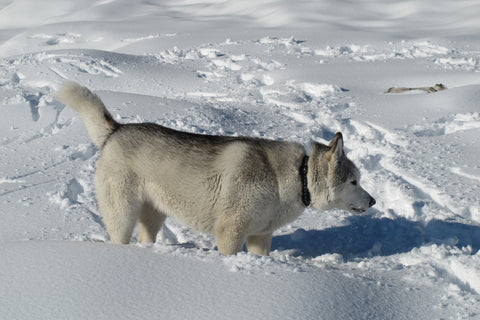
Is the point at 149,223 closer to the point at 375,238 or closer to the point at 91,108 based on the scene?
the point at 91,108

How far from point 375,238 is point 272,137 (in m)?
2.48

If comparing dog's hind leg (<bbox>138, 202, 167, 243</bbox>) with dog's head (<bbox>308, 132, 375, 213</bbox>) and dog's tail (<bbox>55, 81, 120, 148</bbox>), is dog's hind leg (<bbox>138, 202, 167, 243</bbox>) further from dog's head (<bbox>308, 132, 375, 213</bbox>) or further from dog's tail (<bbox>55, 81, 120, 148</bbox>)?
dog's head (<bbox>308, 132, 375, 213</bbox>)

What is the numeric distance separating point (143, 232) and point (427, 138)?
4.06 meters

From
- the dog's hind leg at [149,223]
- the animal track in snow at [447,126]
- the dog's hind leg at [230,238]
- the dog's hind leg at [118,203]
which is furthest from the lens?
the animal track in snow at [447,126]

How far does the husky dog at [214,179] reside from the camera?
4266 mm

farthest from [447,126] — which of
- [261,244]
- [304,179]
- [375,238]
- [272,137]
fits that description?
[261,244]

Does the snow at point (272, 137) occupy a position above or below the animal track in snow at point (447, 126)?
above

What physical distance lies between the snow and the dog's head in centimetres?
47

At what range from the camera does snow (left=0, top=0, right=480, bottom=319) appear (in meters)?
3.03

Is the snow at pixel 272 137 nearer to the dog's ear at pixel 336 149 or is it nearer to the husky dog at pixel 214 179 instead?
the husky dog at pixel 214 179

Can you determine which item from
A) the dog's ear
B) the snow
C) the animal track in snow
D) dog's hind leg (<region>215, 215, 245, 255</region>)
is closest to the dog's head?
the dog's ear

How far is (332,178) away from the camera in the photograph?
176 inches

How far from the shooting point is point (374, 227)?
17.1 feet

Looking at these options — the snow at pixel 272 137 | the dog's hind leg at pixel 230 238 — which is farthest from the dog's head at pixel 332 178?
the dog's hind leg at pixel 230 238
